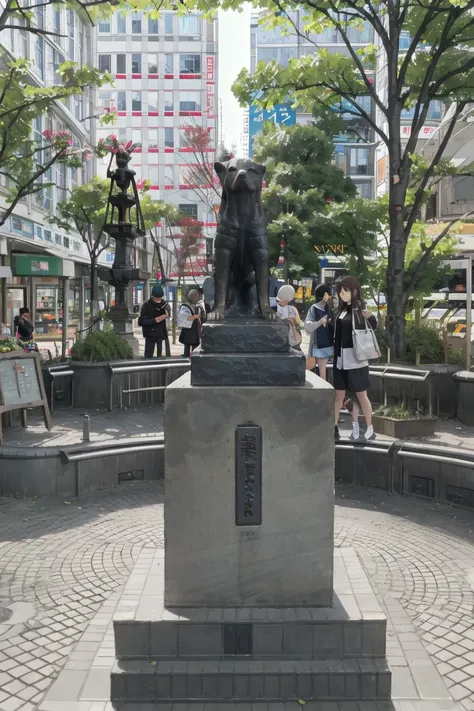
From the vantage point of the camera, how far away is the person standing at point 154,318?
12.5 m

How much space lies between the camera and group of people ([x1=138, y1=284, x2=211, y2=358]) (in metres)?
12.1

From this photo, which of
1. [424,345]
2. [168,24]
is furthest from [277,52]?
[424,345]

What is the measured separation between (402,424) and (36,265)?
16.8m

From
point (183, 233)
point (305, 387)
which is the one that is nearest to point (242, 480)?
point (305, 387)

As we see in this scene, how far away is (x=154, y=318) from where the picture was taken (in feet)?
41.1

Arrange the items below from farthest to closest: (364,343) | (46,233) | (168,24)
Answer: (168,24), (46,233), (364,343)

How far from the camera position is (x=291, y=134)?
91.3 feet

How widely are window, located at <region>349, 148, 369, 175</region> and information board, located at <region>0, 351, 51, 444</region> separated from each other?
56126mm

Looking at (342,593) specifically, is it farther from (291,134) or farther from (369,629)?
(291,134)

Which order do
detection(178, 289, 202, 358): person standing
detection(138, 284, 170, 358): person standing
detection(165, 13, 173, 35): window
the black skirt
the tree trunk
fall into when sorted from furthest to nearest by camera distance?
1. detection(165, 13, 173, 35): window
2. detection(138, 284, 170, 358): person standing
3. detection(178, 289, 202, 358): person standing
4. the tree trunk
5. the black skirt

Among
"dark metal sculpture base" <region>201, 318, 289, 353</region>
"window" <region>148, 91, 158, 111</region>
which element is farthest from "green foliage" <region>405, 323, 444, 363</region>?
"window" <region>148, 91, 158, 111</region>

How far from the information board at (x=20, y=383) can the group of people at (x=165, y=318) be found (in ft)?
12.6

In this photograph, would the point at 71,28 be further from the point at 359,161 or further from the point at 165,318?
the point at 359,161

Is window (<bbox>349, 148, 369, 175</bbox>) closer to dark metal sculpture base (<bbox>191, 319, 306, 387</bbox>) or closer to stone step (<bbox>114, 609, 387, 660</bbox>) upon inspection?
dark metal sculpture base (<bbox>191, 319, 306, 387</bbox>)
